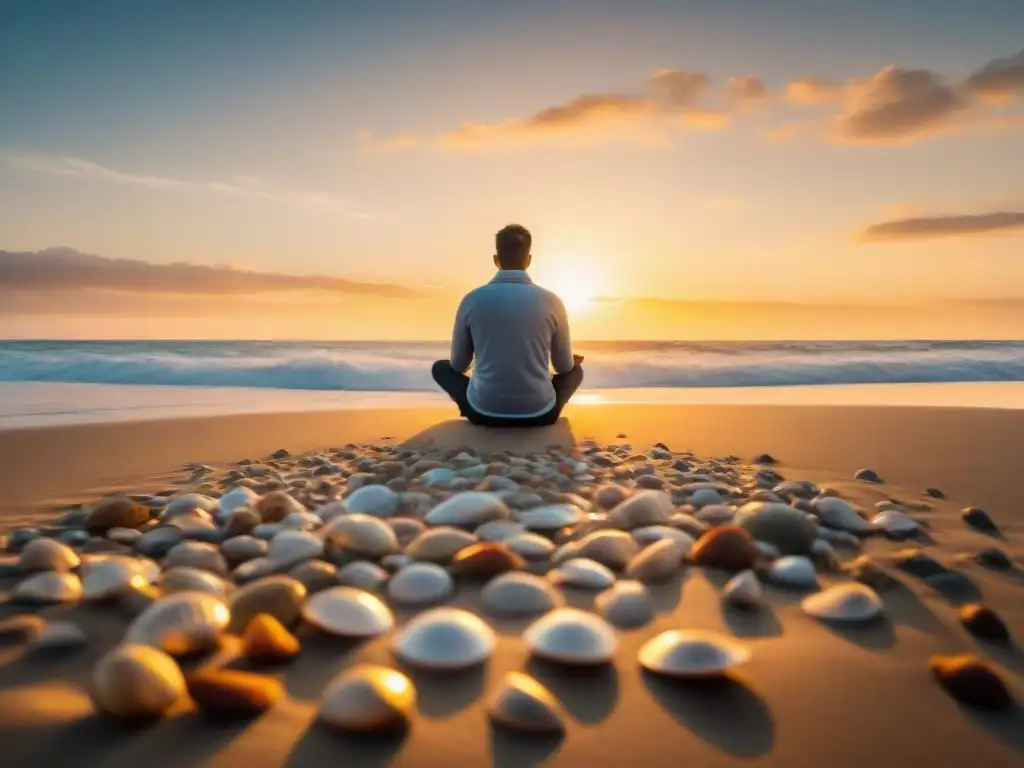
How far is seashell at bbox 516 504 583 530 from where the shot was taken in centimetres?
211

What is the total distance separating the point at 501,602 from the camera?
59.7 inches

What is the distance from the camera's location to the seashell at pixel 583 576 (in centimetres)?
164

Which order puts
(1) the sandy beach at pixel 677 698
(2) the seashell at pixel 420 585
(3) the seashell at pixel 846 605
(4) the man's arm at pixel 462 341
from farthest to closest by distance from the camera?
1. (4) the man's arm at pixel 462 341
2. (2) the seashell at pixel 420 585
3. (3) the seashell at pixel 846 605
4. (1) the sandy beach at pixel 677 698

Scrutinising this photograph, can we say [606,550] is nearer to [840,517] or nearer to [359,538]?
[359,538]

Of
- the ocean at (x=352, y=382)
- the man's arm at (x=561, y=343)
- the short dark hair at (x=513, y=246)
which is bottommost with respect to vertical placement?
the ocean at (x=352, y=382)

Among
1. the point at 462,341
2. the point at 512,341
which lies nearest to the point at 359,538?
the point at 512,341

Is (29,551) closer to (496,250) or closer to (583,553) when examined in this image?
(583,553)

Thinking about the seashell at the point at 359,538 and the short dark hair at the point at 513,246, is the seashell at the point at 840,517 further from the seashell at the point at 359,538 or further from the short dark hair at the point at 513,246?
the short dark hair at the point at 513,246

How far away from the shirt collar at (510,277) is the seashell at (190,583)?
3.07m

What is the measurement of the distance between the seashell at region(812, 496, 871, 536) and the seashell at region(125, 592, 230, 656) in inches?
72.6

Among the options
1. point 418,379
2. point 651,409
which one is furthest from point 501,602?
point 418,379

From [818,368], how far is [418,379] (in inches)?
322

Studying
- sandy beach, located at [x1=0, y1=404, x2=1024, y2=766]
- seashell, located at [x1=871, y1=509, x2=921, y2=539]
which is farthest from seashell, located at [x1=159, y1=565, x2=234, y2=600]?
seashell, located at [x1=871, y1=509, x2=921, y2=539]

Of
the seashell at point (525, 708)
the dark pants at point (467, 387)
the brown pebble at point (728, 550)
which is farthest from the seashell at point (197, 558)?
the dark pants at point (467, 387)
